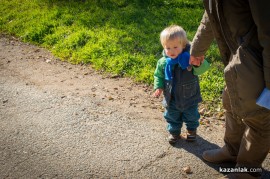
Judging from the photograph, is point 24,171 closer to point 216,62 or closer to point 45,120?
point 45,120

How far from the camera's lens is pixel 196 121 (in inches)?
153

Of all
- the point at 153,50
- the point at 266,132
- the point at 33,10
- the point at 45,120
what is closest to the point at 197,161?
the point at 266,132

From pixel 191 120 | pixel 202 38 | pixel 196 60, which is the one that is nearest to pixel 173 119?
pixel 191 120

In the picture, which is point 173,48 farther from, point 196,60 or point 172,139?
point 172,139

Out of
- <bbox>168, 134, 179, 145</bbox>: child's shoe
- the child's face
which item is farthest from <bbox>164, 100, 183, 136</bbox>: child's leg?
the child's face

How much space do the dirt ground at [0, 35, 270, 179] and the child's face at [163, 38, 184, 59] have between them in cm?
106

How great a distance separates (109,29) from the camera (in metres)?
7.02

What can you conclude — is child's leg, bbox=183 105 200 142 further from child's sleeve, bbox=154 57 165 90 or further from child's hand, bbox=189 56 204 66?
child's hand, bbox=189 56 204 66

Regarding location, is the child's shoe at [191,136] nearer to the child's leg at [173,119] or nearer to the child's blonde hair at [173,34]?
the child's leg at [173,119]

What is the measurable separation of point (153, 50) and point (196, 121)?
8.31 ft

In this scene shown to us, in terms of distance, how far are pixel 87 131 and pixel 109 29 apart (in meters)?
3.25

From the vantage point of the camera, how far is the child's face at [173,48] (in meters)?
3.49

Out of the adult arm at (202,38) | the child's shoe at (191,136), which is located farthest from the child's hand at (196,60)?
the child's shoe at (191,136)

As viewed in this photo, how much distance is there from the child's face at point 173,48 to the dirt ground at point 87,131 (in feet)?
3.47
